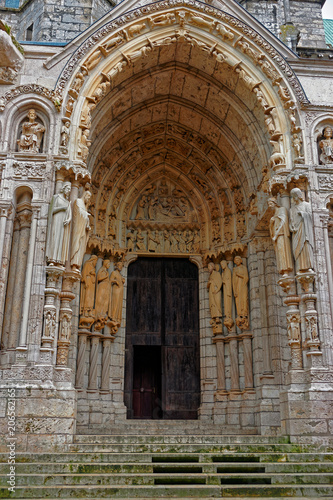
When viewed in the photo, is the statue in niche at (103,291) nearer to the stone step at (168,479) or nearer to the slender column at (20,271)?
the slender column at (20,271)

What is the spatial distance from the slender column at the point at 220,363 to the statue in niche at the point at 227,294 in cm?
34

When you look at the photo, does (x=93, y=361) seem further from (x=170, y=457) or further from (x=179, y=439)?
(x=170, y=457)

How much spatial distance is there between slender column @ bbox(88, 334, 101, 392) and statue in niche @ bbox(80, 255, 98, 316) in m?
0.54

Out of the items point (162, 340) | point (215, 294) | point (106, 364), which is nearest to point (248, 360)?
point (215, 294)

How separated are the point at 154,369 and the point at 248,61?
6.69m

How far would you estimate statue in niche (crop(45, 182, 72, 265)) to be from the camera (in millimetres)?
7824

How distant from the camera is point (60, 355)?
7.64 meters

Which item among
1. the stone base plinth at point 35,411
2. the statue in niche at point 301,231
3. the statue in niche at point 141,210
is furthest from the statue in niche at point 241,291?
the stone base plinth at point 35,411

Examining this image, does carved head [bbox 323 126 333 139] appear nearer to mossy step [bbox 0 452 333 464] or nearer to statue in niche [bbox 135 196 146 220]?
statue in niche [bbox 135 196 146 220]

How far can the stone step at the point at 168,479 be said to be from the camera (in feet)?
17.8

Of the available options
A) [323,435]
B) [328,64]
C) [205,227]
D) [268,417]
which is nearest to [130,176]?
[205,227]

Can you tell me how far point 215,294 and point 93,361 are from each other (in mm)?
2871

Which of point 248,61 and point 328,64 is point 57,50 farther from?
point 328,64

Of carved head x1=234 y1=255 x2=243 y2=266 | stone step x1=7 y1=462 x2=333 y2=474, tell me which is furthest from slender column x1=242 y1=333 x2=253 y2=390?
stone step x1=7 y1=462 x2=333 y2=474
